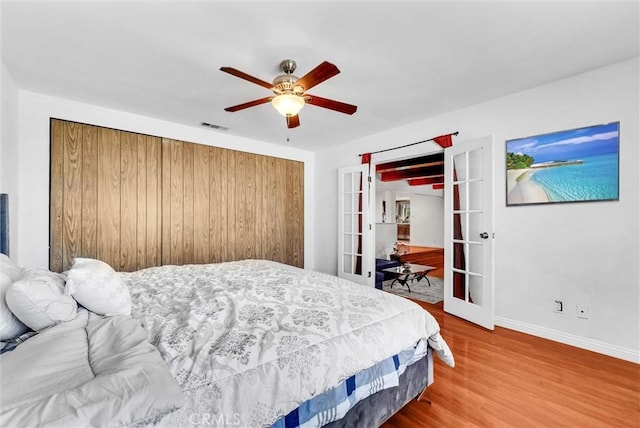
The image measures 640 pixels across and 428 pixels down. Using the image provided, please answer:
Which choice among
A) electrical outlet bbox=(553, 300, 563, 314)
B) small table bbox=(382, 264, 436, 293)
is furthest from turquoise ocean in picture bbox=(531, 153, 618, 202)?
small table bbox=(382, 264, 436, 293)

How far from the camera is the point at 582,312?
8.33ft

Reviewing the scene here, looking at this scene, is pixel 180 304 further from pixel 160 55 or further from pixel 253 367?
pixel 160 55

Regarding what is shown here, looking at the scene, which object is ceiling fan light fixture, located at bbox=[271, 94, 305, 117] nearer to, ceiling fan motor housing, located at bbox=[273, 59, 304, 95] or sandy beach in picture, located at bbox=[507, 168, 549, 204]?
ceiling fan motor housing, located at bbox=[273, 59, 304, 95]

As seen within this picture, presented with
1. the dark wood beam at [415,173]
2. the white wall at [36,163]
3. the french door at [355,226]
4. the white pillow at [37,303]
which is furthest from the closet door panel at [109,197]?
the dark wood beam at [415,173]

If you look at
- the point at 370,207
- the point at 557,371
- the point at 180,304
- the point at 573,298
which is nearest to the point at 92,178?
the point at 180,304

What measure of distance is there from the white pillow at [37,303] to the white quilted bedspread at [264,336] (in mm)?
317

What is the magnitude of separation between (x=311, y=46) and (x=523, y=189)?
2.52 meters

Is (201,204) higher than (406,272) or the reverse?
higher

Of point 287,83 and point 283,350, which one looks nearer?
point 283,350

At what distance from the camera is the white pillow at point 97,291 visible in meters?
1.40

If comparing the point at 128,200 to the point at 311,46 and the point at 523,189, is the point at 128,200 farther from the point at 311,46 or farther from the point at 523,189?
the point at 523,189

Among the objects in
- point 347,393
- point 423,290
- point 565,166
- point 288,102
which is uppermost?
point 288,102

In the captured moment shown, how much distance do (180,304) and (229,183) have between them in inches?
111

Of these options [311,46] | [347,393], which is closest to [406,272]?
[347,393]
